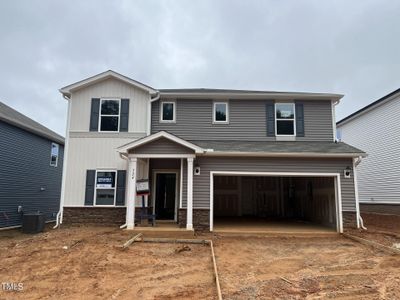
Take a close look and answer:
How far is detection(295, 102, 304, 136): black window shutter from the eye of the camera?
13727 millimetres

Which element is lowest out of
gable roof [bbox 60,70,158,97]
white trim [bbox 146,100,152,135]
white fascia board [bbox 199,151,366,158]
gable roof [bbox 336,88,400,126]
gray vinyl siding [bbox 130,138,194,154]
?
white fascia board [bbox 199,151,366,158]

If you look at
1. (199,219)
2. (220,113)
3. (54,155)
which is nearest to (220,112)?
(220,113)

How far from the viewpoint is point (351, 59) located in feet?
78.1

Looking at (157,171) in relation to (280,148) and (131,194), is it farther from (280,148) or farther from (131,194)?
(280,148)

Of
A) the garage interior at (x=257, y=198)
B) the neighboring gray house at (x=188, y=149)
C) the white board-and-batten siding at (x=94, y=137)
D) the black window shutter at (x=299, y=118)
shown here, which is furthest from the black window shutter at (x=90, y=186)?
the black window shutter at (x=299, y=118)

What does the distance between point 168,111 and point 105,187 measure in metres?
4.27

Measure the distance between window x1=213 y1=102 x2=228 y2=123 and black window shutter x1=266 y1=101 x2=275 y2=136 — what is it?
6.19 ft

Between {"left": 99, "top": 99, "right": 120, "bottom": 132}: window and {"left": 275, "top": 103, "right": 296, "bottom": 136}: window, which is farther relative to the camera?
{"left": 275, "top": 103, "right": 296, "bottom": 136}: window

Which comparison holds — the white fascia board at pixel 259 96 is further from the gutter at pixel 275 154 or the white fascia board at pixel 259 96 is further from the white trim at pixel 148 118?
the gutter at pixel 275 154

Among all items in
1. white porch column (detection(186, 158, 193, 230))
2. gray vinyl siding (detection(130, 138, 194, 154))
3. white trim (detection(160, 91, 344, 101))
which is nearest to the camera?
white porch column (detection(186, 158, 193, 230))

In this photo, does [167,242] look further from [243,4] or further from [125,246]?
[243,4]

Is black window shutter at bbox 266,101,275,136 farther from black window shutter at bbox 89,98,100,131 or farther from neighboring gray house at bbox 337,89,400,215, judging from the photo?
black window shutter at bbox 89,98,100,131

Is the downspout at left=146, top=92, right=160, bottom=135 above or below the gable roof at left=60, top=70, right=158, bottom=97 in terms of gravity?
below

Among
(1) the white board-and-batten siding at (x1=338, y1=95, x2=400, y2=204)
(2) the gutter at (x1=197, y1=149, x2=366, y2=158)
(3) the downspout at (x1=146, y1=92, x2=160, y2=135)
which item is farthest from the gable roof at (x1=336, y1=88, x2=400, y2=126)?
(3) the downspout at (x1=146, y1=92, x2=160, y2=135)
